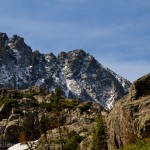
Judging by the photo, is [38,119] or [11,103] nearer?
[38,119]

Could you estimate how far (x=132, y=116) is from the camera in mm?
59156

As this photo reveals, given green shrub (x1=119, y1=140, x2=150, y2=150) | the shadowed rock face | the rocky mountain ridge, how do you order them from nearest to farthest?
green shrub (x1=119, y1=140, x2=150, y2=150) < the shadowed rock face < the rocky mountain ridge

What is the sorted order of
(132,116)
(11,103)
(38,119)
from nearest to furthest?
1. (132,116)
2. (38,119)
3. (11,103)

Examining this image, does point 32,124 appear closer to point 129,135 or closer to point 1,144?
point 1,144

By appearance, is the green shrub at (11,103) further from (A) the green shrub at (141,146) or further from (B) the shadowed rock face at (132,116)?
(A) the green shrub at (141,146)

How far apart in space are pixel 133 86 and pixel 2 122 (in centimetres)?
7232

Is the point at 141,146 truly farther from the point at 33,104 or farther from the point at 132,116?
the point at 33,104

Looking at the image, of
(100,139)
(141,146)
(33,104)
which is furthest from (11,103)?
(141,146)

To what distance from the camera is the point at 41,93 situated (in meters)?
168

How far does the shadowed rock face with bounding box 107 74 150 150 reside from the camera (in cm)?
5615

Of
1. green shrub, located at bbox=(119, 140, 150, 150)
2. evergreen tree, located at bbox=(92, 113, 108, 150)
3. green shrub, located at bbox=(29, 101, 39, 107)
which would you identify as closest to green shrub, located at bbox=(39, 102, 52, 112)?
green shrub, located at bbox=(29, 101, 39, 107)

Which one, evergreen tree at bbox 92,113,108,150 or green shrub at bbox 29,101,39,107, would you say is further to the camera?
green shrub at bbox 29,101,39,107

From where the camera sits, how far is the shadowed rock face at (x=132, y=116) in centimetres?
5615

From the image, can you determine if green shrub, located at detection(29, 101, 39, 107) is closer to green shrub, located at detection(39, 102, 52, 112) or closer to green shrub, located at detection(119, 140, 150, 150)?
green shrub, located at detection(39, 102, 52, 112)
